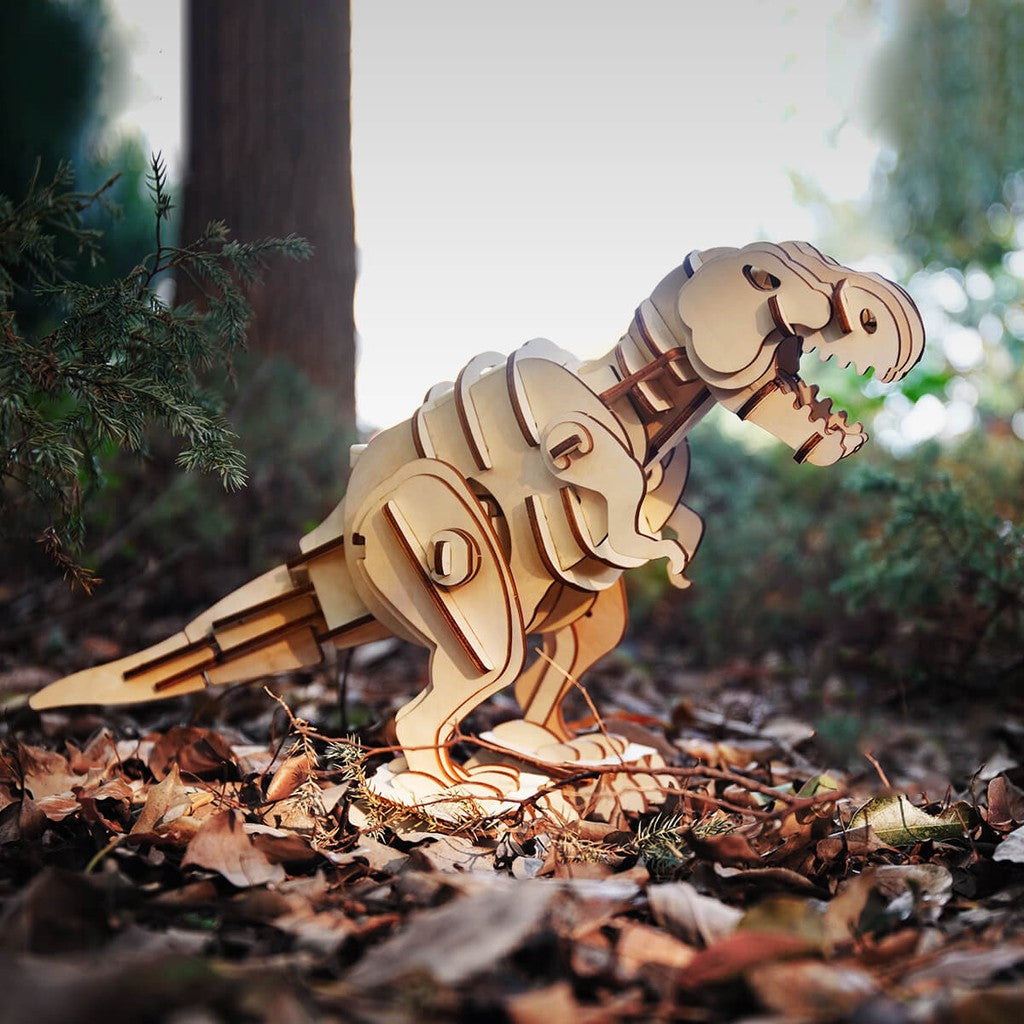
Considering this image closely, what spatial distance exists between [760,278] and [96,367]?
1.09 m

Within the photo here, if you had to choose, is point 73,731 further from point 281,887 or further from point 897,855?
point 897,855

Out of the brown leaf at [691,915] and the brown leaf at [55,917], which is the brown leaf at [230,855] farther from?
the brown leaf at [691,915]

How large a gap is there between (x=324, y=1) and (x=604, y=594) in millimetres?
1827

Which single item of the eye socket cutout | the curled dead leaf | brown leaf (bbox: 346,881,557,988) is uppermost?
the eye socket cutout

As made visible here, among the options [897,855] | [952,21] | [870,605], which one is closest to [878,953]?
[897,855]

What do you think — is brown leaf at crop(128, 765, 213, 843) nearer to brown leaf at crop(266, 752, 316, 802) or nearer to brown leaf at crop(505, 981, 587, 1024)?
brown leaf at crop(266, 752, 316, 802)

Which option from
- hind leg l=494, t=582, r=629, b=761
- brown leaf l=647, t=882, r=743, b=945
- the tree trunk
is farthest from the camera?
the tree trunk

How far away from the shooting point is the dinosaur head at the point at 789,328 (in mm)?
1618

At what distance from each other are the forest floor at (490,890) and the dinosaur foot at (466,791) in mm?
17

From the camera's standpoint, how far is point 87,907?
0.97 meters

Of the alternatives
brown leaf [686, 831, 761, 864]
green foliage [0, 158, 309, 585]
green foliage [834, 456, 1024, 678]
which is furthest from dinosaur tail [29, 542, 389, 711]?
green foliage [834, 456, 1024, 678]

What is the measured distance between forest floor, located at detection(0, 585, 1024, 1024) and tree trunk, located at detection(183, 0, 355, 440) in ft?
4.41

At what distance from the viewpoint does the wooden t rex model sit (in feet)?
5.30

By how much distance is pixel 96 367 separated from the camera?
1572 mm
